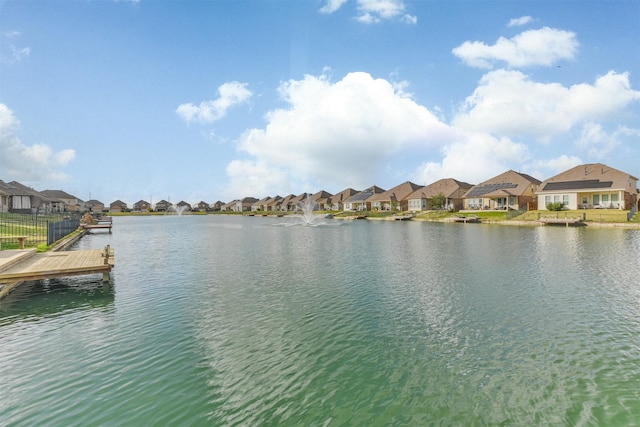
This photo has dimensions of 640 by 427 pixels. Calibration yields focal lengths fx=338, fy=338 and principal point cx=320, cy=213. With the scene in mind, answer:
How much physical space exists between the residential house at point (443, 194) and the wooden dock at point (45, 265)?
8342cm

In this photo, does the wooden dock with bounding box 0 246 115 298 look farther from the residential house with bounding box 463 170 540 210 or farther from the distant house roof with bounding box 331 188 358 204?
the distant house roof with bounding box 331 188 358 204

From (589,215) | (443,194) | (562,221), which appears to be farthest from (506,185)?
(562,221)

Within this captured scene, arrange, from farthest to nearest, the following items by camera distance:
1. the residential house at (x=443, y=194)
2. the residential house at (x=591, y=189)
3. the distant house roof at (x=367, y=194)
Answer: the distant house roof at (x=367, y=194) < the residential house at (x=443, y=194) < the residential house at (x=591, y=189)

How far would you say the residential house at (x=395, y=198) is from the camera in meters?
106

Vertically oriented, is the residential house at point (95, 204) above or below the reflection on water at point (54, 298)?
above

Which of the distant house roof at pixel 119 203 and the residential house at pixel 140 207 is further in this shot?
the residential house at pixel 140 207

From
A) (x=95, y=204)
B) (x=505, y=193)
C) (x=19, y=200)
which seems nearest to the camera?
(x=505, y=193)

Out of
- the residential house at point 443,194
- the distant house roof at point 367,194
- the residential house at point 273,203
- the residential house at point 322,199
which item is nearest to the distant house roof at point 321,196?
the residential house at point 322,199

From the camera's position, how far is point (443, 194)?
90438 mm

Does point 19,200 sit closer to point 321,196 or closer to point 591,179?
point 321,196

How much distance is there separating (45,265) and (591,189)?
258 ft

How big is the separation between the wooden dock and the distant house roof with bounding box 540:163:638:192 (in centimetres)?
7632

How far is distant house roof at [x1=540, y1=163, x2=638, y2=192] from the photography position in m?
61.9

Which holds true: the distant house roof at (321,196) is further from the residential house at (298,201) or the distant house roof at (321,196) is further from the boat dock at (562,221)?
the boat dock at (562,221)
